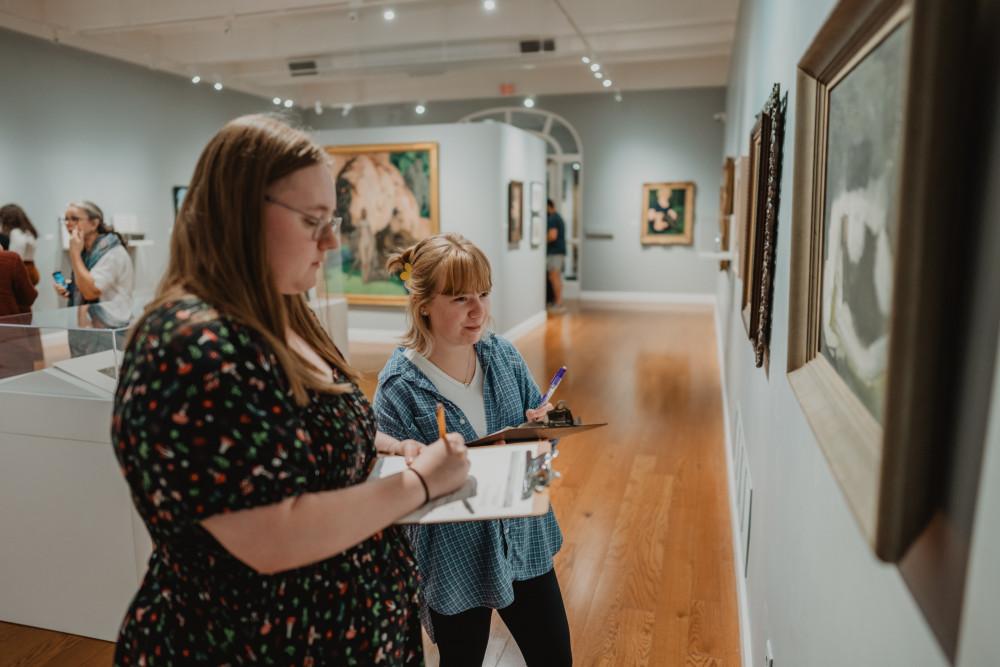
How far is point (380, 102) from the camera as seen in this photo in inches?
529

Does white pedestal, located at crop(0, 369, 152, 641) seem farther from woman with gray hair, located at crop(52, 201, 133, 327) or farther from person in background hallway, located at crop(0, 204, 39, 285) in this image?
person in background hallway, located at crop(0, 204, 39, 285)

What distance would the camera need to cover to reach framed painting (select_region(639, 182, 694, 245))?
41.7 feet

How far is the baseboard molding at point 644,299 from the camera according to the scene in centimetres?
1290

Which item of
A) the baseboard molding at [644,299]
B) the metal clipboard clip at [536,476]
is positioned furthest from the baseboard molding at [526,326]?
the metal clipboard clip at [536,476]

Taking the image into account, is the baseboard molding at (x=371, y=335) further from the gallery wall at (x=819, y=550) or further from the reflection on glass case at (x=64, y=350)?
the gallery wall at (x=819, y=550)

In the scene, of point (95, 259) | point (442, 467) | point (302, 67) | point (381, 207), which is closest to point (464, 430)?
point (442, 467)

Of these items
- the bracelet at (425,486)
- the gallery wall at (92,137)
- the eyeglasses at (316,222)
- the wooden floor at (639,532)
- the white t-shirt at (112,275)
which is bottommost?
the wooden floor at (639,532)

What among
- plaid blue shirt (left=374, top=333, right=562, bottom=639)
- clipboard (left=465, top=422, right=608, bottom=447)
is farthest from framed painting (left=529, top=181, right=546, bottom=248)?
clipboard (left=465, top=422, right=608, bottom=447)

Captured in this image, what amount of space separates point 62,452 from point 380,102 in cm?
1152

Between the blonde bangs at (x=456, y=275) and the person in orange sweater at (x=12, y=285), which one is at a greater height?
the blonde bangs at (x=456, y=275)

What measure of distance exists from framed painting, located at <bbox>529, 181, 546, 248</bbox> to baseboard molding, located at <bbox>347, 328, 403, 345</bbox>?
2471 millimetres

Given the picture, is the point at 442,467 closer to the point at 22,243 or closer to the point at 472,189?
the point at 22,243

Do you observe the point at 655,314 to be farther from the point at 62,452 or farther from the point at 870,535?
the point at 870,535

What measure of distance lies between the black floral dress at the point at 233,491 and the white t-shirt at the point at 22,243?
22.7ft
